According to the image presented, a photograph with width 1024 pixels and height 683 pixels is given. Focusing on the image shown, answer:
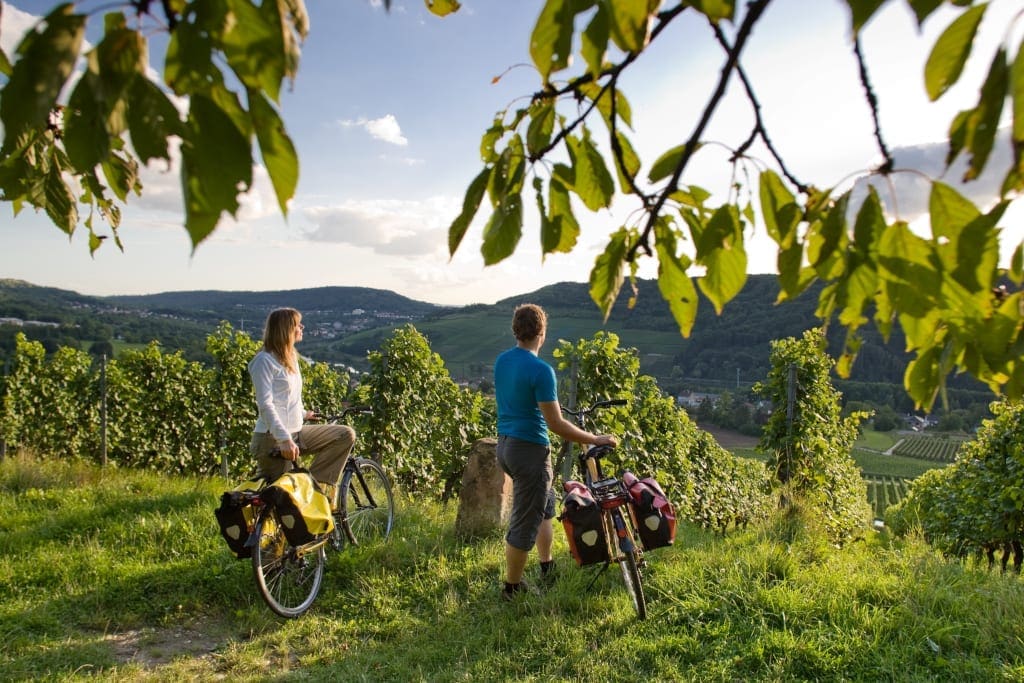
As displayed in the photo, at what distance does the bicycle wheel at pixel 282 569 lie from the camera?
3973 mm

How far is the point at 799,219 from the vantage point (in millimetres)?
957

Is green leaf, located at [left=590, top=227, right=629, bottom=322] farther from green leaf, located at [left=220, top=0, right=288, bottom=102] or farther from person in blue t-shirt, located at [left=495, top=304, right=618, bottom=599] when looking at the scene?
person in blue t-shirt, located at [left=495, top=304, right=618, bottom=599]

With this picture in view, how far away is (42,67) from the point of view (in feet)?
1.70

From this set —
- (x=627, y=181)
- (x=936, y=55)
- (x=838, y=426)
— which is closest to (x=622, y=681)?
(x=627, y=181)

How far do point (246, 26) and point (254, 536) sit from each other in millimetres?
3913

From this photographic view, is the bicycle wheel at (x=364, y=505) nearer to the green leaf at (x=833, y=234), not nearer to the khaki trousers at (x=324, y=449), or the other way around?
the khaki trousers at (x=324, y=449)

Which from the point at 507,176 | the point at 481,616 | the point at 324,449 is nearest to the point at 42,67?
the point at 507,176

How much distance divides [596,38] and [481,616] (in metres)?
4.02

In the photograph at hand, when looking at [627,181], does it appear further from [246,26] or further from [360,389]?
[360,389]

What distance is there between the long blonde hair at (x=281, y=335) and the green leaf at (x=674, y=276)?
3.39 meters

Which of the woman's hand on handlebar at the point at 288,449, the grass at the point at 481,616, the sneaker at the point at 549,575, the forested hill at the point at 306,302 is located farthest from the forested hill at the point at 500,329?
the woman's hand on handlebar at the point at 288,449

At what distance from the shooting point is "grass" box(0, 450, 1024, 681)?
355 centimetres

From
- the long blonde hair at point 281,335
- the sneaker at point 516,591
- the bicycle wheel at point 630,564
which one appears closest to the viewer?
the bicycle wheel at point 630,564

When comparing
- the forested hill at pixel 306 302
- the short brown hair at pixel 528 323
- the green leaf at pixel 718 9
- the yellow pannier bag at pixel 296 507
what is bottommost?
the yellow pannier bag at pixel 296 507
